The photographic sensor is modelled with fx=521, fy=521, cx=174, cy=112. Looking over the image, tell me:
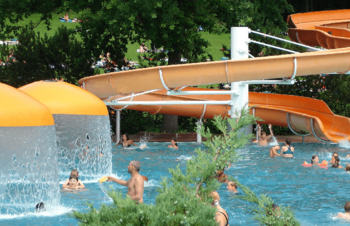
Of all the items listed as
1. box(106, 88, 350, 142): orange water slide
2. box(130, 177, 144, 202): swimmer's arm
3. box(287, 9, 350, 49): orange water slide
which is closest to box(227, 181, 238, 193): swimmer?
box(130, 177, 144, 202): swimmer's arm

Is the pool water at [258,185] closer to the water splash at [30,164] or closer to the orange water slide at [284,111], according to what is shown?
the water splash at [30,164]

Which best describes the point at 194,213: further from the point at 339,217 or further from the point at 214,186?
the point at 339,217

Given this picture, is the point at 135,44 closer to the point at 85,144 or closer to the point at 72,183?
the point at 85,144

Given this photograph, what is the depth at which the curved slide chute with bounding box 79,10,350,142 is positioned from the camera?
13.5 meters

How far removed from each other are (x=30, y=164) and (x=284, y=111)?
40.5 feet

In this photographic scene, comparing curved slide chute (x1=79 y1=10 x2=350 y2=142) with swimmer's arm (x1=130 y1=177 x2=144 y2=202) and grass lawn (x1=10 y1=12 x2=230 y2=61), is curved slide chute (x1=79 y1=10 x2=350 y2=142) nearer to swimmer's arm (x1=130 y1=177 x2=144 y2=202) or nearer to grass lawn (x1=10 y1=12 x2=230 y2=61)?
swimmer's arm (x1=130 y1=177 x2=144 y2=202)

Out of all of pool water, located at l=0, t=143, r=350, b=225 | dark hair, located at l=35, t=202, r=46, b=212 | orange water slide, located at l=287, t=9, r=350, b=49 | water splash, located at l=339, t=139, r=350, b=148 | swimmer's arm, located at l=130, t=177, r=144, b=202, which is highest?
orange water slide, located at l=287, t=9, r=350, b=49

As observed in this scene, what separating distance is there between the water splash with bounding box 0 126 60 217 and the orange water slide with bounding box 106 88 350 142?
9612mm

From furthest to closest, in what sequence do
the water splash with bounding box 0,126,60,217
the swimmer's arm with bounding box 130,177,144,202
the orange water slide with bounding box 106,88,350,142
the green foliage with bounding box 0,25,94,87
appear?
1. the green foliage with bounding box 0,25,94,87
2. the orange water slide with bounding box 106,88,350,142
3. the water splash with bounding box 0,126,60,217
4. the swimmer's arm with bounding box 130,177,144,202

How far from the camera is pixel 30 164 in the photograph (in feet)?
29.5

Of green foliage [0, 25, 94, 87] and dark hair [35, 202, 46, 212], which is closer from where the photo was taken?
dark hair [35, 202, 46, 212]

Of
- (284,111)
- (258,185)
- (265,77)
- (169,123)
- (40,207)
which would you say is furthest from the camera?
(169,123)

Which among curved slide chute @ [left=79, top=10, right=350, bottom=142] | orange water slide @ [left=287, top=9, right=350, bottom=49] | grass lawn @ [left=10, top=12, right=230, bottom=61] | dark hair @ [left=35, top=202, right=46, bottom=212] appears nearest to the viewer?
dark hair @ [left=35, top=202, right=46, bottom=212]

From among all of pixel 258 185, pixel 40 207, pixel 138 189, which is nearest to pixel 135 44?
pixel 258 185
